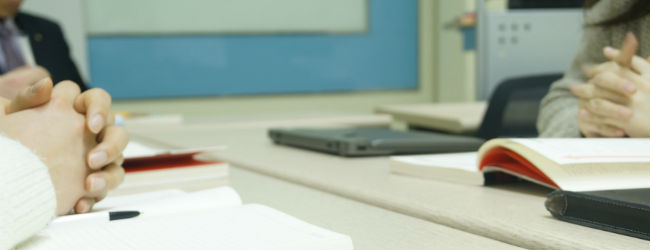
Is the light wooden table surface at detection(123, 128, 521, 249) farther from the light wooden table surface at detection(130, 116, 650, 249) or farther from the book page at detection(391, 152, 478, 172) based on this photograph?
the book page at detection(391, 152, 478, 172)

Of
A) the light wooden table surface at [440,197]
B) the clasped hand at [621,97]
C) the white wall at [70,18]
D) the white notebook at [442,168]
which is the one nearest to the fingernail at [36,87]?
the light wooden table surface at [440,197]

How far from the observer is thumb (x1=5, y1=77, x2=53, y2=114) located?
59 cm

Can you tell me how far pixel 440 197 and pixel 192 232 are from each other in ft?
1.00

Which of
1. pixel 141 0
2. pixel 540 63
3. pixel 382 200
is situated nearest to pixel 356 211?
pixel 382 200

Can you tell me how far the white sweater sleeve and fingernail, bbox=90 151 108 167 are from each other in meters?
0.12

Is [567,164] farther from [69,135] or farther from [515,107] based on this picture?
[515,107]

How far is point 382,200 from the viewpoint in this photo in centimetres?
67

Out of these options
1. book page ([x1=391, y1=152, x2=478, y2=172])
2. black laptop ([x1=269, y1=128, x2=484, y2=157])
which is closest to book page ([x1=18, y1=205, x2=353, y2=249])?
book page ([x1=391, y1=152, x2=478, y2=172])

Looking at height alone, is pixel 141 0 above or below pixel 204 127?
above

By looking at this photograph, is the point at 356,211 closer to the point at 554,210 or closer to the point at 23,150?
the point at 554,210

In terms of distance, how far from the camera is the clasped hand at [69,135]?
1.89 ft

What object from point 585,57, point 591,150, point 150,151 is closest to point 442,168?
point 591,150

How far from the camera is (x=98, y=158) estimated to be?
0.61 metres

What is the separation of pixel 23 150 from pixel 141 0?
3315 mm
